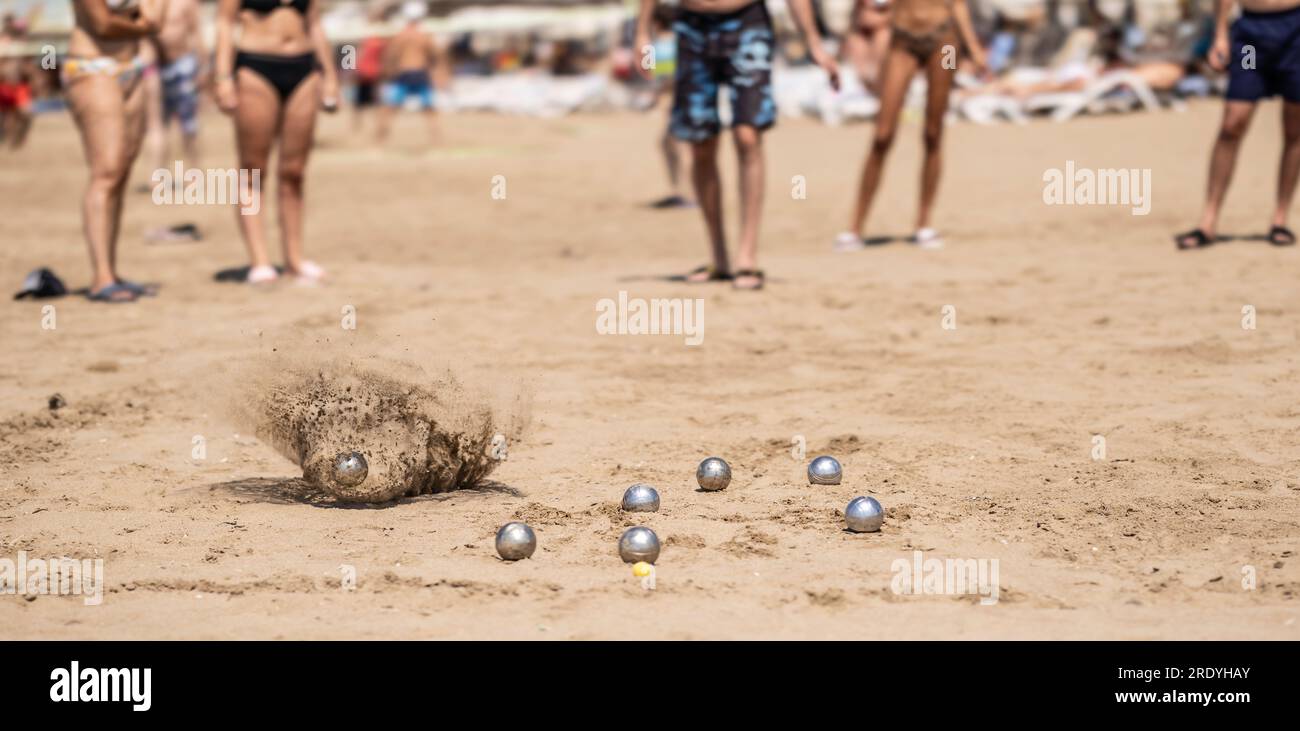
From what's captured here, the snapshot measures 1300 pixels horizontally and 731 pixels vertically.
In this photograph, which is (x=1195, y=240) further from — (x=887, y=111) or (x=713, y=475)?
(x=713, y=475)

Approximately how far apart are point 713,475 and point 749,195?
3654 millimetres

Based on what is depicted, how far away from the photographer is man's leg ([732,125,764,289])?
809cm

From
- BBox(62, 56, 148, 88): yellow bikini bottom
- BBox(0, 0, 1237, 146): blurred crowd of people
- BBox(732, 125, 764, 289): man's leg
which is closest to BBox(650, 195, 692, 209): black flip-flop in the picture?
→ BBox(0, 0, 1237, 146): blurred crowd of people

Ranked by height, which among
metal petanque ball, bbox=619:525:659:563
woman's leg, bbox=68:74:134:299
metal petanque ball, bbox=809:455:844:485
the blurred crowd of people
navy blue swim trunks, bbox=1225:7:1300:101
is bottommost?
metal petanque ball, bbox=619:525:659:563

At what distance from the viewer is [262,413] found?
15.9ft

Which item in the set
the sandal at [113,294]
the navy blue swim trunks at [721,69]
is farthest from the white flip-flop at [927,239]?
the sandal at [113,294]

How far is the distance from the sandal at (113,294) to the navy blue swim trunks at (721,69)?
2989 mm

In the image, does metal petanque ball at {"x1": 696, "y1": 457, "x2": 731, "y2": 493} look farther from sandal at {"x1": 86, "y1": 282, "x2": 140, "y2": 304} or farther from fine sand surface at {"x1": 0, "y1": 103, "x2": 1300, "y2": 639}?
sandal at {"x1": 86, "y1": 282, "x2": 140, "y2": 304}

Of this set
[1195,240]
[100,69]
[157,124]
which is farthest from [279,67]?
[157,124]

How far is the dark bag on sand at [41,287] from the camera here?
839 centimetres

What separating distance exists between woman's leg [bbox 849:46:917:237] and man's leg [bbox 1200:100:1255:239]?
177 centimetres

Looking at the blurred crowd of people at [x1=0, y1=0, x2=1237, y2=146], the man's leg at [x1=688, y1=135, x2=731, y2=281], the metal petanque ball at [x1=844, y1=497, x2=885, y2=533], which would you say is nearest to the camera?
the metal petanque ball at [x1=844, y1=497, x2=885, y2=533]
